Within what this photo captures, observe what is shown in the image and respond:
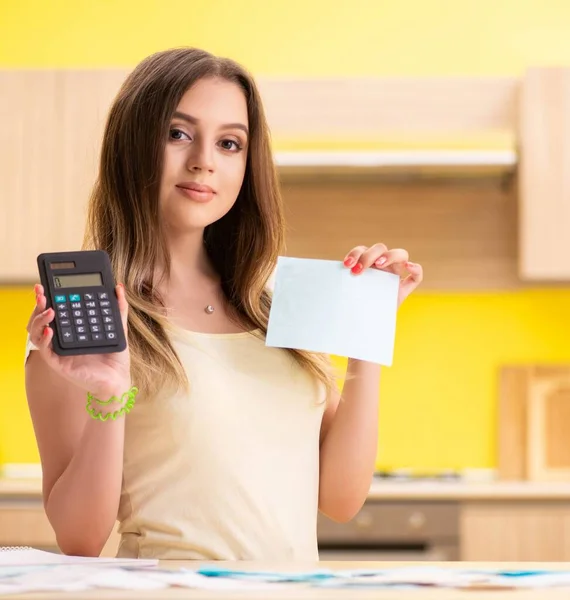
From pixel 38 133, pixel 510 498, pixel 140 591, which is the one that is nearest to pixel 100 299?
pixel 140 591

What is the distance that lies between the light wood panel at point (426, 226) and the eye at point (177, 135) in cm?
195

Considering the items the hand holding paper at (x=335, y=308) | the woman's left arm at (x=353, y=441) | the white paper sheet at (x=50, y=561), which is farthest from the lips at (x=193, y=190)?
the white paper sheet at (x=50, y=561)

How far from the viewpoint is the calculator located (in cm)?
113

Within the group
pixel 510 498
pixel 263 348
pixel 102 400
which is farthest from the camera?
pixel 510 498

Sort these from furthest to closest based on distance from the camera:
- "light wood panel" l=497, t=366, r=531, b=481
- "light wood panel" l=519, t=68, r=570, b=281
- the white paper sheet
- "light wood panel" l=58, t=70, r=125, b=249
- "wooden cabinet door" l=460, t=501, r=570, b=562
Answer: "light wood panel" l=497, t=366, r=531, b=481, "light wood panel" l=58, t=70, r=125, b=249, "light wood panel" l=519, t=68, r=570, b=281, "wooden cabinet door" l=460, t=501, r=570, b=562, the white paper sheet

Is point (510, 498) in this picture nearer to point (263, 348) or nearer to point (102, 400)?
point (263, 348)

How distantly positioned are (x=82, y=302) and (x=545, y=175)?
84.7 inches

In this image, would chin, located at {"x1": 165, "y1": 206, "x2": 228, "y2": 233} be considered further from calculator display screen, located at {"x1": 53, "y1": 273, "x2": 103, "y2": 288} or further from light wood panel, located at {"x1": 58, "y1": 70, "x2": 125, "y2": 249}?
light wood panel, located at {"x1": 58, "y1": 70, "x2": 125, "y2": 249}

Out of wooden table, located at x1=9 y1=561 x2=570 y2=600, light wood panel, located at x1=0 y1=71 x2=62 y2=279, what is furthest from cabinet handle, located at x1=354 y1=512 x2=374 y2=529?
wooden table, located at x1=9 y1=561 x2=570 y2=600

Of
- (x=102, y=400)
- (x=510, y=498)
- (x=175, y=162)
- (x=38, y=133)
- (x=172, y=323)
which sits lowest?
(x=510, y=498)

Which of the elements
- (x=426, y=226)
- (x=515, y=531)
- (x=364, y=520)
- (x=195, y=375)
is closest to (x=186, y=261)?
(x=195, y=375)

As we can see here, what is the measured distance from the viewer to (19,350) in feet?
11.3

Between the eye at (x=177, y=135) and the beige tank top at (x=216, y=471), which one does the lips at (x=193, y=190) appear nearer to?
the eye at (x=177, y=135)

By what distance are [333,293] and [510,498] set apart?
1697 millimetres
